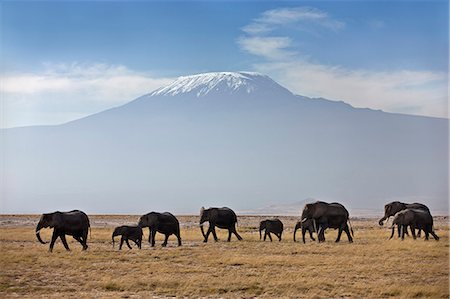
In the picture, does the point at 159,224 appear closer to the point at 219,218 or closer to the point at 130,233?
the point at 130,233

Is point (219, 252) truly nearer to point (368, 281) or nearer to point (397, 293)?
point (368, 281)

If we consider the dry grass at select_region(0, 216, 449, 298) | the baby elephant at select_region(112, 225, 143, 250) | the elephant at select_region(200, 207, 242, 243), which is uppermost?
the elephant at select_region(200, 207, 242, 243)

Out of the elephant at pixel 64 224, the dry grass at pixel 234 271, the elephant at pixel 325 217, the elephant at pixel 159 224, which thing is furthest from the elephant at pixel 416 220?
the elephant at pixel 64 224

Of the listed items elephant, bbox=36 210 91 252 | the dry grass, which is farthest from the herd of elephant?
the dry grass

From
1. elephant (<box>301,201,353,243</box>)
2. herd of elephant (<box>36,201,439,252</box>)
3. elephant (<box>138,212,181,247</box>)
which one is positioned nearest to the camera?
herd of elephant (<box>36,201,439,252</box>)

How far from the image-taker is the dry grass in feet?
59.7

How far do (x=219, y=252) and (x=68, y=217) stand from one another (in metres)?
7.46

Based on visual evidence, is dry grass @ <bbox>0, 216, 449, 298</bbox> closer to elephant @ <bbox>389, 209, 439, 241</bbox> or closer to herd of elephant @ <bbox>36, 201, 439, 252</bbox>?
herd of elephant @ <bbox>36, 201, 439, 252</bbox>

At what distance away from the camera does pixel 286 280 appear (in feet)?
63.9

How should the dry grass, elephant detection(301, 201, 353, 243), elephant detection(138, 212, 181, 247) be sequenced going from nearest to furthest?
the dry grass < elephant detection(138, 212, 181, 247) < elephant detection(301, 201, 353, 243)

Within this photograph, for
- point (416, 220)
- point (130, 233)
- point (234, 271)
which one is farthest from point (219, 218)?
point (234, 271)

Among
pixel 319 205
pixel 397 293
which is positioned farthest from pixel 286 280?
pixel 319 205

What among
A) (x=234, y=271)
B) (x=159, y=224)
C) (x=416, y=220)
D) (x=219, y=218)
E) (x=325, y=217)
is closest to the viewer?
(x=234, y=271)

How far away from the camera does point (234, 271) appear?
21891mm
